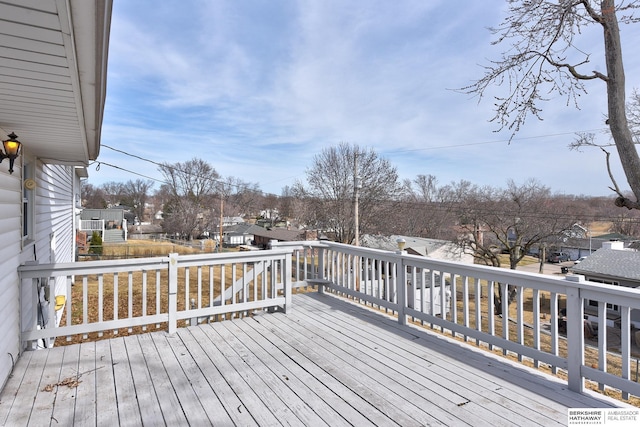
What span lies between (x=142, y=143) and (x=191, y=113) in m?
5.52

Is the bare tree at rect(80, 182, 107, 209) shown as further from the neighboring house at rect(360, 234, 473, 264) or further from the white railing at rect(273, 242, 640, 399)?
the white railing at rect(273, 242, 640, 399)

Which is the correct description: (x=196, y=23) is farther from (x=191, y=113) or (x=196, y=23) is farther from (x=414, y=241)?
(x=414, y=241)

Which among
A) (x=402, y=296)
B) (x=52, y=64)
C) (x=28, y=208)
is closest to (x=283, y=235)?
(x=28, y=208)

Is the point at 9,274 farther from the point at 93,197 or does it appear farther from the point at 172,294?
the point at 93,197

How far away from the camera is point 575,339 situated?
2.45 m

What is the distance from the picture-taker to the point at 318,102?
46.5 ft

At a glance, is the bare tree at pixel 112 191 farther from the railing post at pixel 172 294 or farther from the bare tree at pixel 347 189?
the railing post at pixel 172 294

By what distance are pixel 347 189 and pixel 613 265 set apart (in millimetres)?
14335

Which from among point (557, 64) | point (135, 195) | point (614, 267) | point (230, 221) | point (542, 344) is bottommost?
point (542, 344)

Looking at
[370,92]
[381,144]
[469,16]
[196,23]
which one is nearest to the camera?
[469,16]

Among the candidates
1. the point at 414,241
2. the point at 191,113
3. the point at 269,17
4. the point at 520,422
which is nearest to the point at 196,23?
the point at 269,17

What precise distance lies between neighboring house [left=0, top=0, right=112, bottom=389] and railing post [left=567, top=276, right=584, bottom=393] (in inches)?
126

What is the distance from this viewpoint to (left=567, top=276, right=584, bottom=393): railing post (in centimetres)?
242

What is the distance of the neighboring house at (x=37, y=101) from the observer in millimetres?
1231
